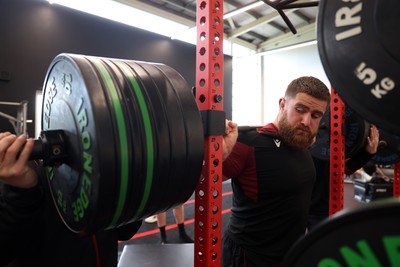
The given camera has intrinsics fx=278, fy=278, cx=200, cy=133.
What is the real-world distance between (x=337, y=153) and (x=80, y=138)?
1.13m

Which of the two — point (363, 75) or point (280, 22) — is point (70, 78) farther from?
point (280, 22)

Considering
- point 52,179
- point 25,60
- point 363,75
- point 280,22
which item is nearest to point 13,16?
point 25,60

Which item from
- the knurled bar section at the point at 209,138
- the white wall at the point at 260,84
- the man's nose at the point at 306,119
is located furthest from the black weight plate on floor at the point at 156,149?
the white wall at the point at 260,84

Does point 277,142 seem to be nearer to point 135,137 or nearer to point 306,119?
point 306,119

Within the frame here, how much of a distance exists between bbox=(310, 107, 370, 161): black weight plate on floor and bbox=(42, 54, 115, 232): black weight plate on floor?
1209mm

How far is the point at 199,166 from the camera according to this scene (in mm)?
582

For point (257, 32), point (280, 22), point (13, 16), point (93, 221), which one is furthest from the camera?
point (257, 32)

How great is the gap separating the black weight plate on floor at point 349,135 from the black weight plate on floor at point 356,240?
1.17m

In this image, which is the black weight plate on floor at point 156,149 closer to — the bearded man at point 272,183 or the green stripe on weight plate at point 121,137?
the green stripe on weight plate at point 121,137

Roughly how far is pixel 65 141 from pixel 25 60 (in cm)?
462

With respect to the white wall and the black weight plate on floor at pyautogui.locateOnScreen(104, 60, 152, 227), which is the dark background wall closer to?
the white wall

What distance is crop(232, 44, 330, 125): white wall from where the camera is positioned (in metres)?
7.75

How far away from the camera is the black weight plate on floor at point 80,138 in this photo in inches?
17.7

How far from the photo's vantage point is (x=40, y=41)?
14.6ft
